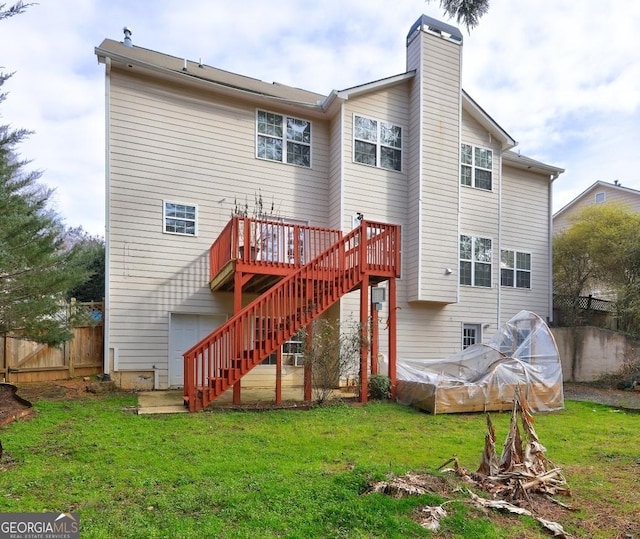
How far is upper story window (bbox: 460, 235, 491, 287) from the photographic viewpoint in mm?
13086

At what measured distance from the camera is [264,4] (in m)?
7.26

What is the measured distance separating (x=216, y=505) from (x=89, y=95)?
11.2 metres

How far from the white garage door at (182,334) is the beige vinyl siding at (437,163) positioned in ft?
18.1

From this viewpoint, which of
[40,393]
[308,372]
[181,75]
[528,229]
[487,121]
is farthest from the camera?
[528,229]

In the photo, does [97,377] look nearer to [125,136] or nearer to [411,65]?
[125,136]

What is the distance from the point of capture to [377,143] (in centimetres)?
1195

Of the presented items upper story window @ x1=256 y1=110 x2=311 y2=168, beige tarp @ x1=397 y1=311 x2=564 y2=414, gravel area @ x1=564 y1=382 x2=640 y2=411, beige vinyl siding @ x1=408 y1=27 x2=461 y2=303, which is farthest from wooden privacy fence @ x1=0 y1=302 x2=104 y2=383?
gravel area @ x1=564 y1=382 x2=640 y2=411

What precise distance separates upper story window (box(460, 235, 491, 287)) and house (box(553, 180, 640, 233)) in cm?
931

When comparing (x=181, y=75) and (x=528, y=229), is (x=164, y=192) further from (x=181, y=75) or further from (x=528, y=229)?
(x=528, y=229)

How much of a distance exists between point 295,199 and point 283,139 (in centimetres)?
163

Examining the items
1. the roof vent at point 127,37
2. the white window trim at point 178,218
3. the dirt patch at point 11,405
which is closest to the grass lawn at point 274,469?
the dirt patch at point 11,405

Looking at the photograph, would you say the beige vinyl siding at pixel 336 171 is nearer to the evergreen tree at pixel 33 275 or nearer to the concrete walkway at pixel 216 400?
the concrete walkway at pixel 216 400

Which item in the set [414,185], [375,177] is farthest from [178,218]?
[414,185]

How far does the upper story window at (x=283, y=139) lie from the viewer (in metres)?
11.4
